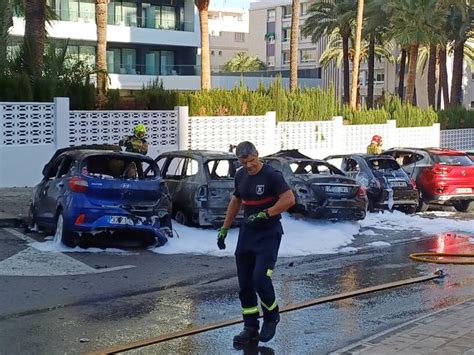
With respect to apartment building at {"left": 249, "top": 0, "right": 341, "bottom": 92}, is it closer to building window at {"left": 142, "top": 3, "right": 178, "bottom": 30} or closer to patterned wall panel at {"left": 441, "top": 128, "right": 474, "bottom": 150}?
building window at {"left": 142, "top": 3, "right": 178, "bottom": 30}

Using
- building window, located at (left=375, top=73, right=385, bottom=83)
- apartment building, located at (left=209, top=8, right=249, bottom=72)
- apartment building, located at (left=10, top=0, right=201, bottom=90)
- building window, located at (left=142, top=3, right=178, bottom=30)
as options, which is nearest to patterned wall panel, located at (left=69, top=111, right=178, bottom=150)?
apartment building, located at (left=10, top=0, right=201, bottom=90)

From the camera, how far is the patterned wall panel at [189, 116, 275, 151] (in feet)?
75.6

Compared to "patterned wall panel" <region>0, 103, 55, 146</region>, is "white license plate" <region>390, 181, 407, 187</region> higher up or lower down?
lower down

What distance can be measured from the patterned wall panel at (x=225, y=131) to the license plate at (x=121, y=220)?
11.5 m

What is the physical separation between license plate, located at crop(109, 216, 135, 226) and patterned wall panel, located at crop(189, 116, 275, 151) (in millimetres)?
11490

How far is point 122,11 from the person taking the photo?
51.9 m

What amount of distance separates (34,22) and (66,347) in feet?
49.6

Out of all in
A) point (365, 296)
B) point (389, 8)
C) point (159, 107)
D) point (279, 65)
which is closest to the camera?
point (365, 296)

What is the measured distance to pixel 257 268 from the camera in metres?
6.90

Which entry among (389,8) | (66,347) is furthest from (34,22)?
(389,8)

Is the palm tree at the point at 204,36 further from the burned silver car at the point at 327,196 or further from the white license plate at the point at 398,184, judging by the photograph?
the burned silver car at the point at 327,196

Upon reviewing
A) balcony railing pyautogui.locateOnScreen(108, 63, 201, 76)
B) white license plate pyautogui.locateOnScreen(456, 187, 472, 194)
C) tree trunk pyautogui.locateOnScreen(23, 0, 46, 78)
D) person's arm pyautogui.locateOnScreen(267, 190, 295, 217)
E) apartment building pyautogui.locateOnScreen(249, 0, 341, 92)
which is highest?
apartment building pyautogui.locateOnScreen(249, 0, 341, 92)

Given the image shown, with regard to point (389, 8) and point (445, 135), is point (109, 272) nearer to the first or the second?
point (445, 135)

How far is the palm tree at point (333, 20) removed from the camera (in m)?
49.6
